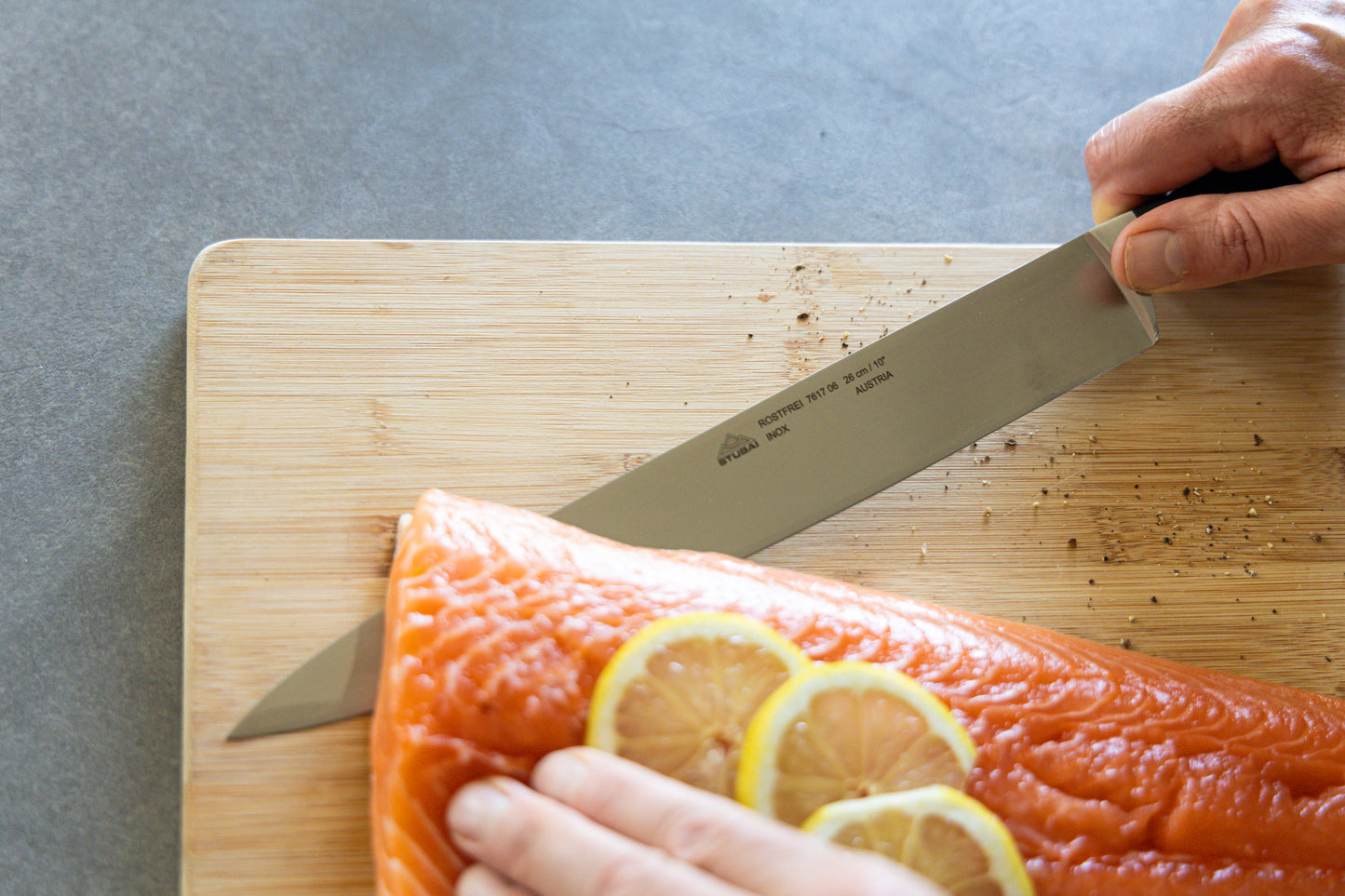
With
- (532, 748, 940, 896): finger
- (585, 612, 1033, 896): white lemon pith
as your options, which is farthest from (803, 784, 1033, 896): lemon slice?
(532, 748, 940, 896): finger

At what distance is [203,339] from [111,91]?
86 centimetres

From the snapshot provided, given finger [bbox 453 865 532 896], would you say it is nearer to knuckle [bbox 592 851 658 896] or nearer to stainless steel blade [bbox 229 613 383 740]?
knuckle [bbox 592 851 658 896]

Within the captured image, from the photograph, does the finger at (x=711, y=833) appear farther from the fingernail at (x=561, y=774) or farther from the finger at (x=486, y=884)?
the finger at (x=486, y=884)

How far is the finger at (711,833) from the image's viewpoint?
99 cm

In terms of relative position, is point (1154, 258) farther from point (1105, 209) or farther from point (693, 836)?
point (693, 836)

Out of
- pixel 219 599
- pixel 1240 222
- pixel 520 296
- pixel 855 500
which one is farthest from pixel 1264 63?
pixel 219 599

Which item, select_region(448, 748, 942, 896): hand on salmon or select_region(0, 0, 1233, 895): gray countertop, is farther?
select_region(0, 0, 1233, 895): gray countertop

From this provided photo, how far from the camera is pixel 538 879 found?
113cm

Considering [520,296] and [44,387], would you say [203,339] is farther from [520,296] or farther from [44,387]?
[520,296]

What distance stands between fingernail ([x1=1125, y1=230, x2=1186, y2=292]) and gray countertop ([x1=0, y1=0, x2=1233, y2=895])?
60 cm

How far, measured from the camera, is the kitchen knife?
155 cm

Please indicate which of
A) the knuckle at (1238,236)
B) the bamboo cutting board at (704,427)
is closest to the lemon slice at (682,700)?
the bamboo cutting board at (704,427)

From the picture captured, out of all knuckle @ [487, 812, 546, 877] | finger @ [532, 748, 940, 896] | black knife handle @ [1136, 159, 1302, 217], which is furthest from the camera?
black knife handle @ [1136, 159, 1302, 217]

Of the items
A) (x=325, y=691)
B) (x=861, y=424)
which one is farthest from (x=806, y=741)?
(x=325, y=691)
